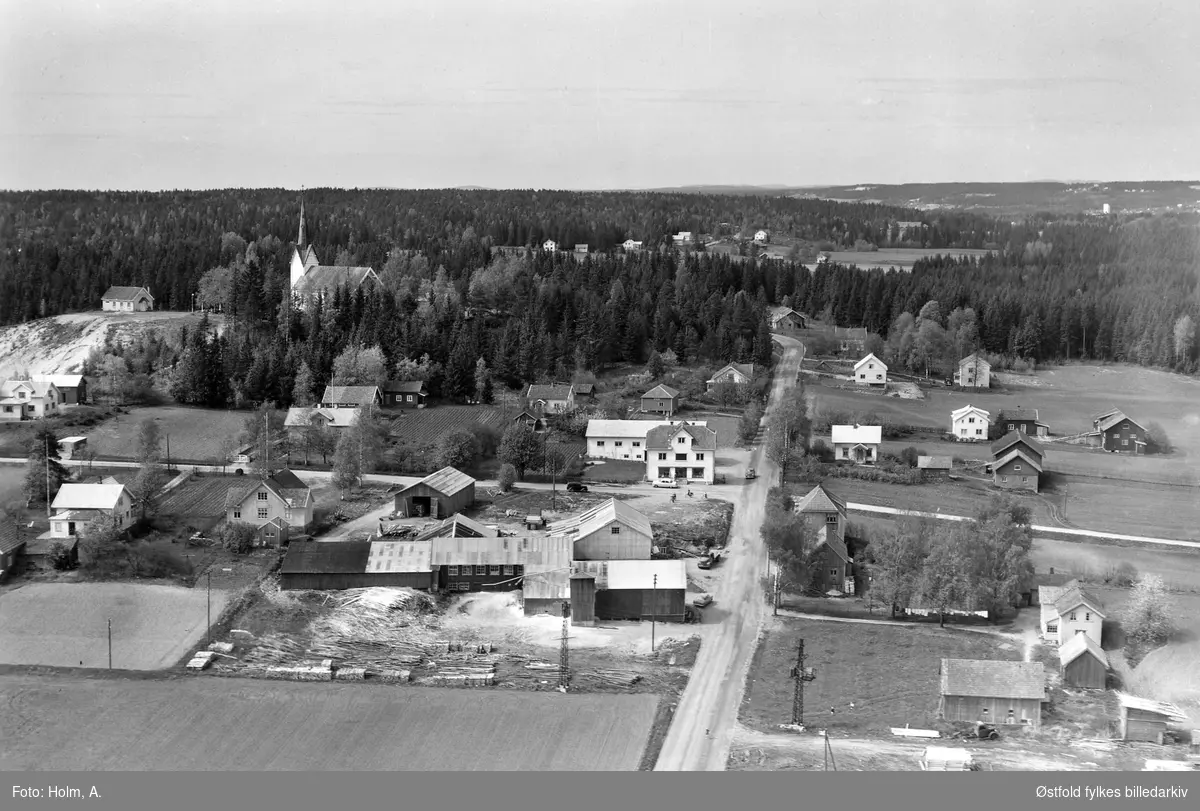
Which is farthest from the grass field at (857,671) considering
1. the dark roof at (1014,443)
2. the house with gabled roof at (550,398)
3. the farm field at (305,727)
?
the house with gabled roof at (550,398)

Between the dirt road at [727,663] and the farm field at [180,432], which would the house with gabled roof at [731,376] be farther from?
the farm field at [180,432]

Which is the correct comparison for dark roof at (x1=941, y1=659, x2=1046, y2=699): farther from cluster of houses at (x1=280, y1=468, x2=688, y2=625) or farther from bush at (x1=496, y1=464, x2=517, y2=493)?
bush at (x1=496, y1=464, x2=517, y2=493)

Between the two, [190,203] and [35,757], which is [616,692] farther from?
[190,203]

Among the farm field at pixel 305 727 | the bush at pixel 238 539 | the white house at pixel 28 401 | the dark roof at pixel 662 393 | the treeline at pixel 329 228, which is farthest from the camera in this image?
the treeline at pixel 329 228

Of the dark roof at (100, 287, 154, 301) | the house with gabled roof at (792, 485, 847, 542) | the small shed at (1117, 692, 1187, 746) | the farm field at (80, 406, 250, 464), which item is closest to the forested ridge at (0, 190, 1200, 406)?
the dark roof at (100, 287, 154, 301)
